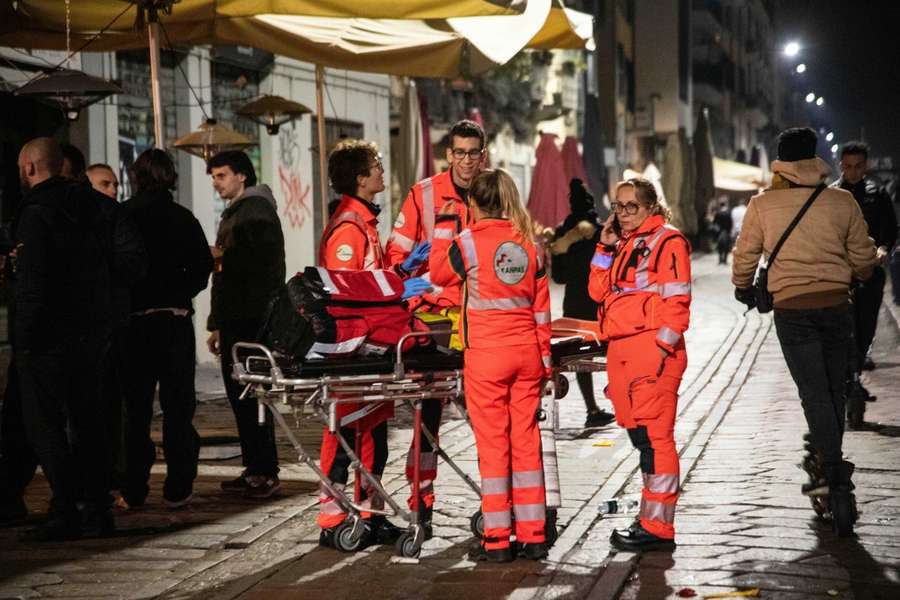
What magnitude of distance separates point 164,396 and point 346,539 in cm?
167

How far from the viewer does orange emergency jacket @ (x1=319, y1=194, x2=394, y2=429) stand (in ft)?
23.0

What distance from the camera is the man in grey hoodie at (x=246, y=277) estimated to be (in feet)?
27.4

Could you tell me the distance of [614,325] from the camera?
686 cm

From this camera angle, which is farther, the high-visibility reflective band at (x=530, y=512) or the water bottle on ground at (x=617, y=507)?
the water bottle on ground at (x=617, y=507)

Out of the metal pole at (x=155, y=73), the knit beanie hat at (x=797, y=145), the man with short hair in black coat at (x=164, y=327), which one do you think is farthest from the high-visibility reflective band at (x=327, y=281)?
the metal pole at (x=155, y=73)

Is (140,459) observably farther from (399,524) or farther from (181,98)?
(181,98)

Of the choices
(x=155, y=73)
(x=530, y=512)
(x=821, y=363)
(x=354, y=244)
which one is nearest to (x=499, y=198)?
(x=354, y=244)

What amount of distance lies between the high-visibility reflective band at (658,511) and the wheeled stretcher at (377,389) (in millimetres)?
429

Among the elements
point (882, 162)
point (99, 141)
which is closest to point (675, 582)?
point (99, 141)

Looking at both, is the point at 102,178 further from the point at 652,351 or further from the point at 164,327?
the point at 652,351

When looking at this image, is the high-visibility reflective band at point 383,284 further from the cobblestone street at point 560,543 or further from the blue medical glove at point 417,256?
the cobblestone street at point 560,543

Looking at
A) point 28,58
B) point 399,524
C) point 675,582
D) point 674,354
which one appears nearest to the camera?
point 675,582

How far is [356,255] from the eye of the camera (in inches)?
277

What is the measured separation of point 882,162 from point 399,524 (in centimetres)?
5921
